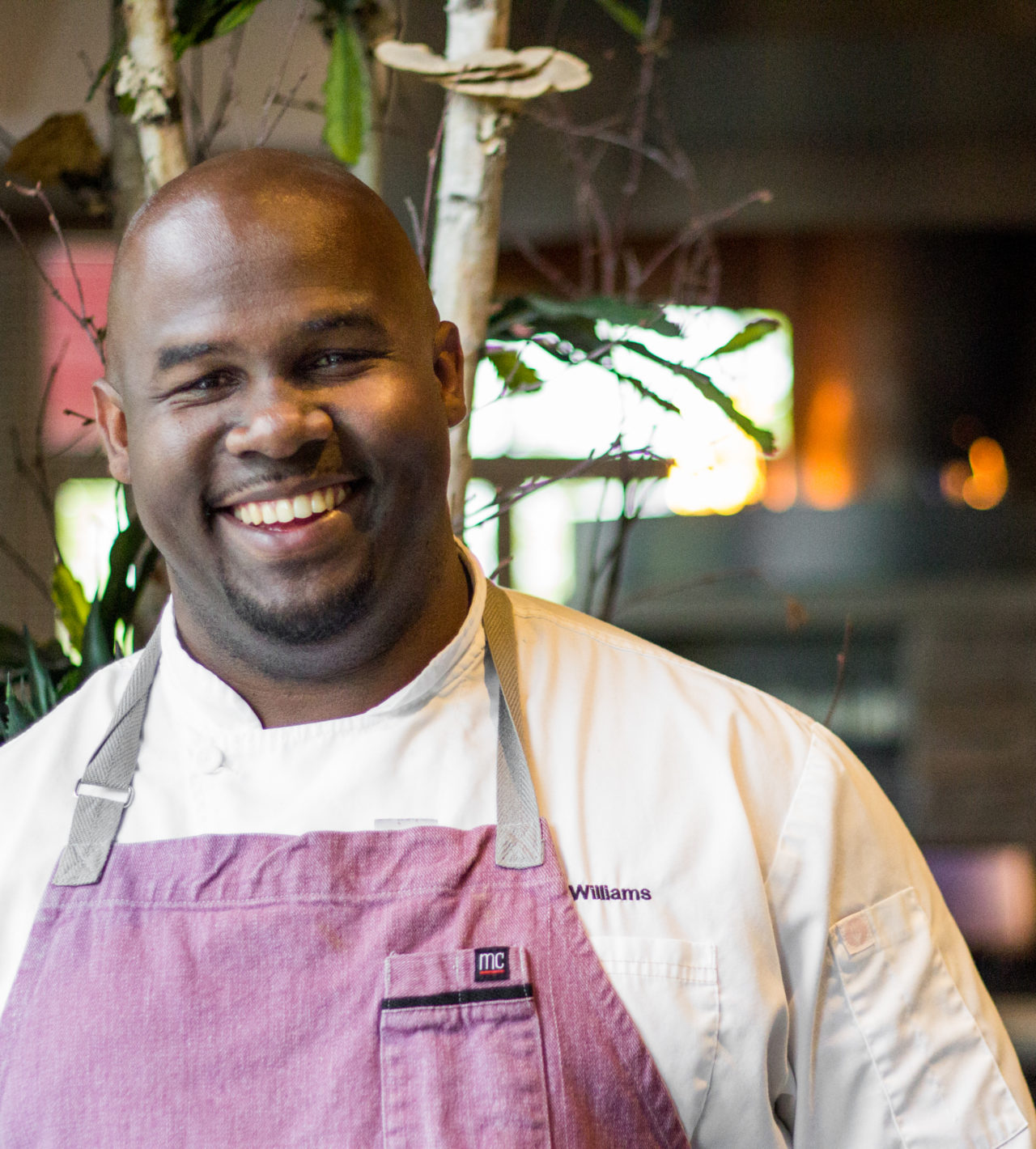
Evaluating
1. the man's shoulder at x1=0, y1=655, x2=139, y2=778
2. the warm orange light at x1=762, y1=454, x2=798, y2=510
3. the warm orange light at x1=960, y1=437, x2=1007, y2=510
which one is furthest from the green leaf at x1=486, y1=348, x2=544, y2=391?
the warm orange light at x1=960, y1=437, x2=1007, y2=510

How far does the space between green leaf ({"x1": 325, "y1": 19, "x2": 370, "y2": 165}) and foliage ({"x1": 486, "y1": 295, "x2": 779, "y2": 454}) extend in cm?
26

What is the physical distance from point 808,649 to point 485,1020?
3.97 m

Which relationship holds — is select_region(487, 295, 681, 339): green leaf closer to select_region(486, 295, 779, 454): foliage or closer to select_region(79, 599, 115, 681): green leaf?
select_region(486, 295, 779, 454): foliage

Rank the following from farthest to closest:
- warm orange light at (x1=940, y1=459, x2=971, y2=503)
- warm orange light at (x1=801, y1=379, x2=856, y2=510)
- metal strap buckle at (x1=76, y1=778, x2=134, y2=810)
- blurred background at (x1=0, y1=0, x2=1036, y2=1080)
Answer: warm orange light at (x1=801, y1=379, x2=856, y2=510) → warm orange light at (x1=940, y1=459, x2=971, y2=503) → blurred background at (x1=0, y1=0, x2=1036, y2=1080) → metal strap buckle at (x1=76, y1=778, x2=134, y2=810)

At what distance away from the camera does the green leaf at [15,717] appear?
1.24 metres

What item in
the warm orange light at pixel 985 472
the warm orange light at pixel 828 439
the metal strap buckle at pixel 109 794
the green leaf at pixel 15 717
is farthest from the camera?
the warm orange light at pixel 828 439

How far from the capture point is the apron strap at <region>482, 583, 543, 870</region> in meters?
0.95

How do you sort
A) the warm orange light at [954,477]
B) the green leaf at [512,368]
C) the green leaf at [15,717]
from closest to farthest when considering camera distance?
the green leaf at [15,717], the green leaf at [512,368], the warm orange light at [954,477]

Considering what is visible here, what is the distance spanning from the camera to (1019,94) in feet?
11.8

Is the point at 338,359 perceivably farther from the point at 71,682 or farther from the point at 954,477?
the point at 954,477

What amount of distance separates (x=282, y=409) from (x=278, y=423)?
1 cm

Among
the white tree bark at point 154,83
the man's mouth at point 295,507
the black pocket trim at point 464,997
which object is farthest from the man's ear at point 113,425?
the black pocket trim at point 464,997

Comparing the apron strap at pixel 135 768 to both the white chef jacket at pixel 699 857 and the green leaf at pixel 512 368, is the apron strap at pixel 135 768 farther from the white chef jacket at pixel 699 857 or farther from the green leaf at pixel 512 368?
the green leaf at pixel 512 368

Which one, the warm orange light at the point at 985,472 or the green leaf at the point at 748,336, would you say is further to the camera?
the warm orange light at the point at 985,472
